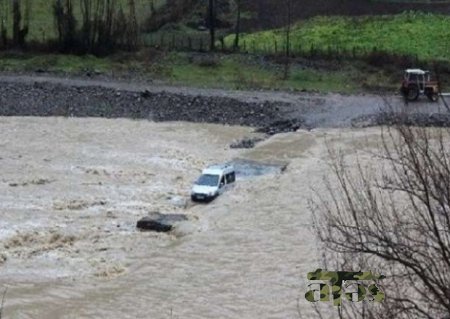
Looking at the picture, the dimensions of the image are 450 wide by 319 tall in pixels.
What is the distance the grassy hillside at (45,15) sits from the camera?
2640 inches

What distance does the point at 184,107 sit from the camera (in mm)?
47219

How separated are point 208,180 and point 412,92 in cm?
2170

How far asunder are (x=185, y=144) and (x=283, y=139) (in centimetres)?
479

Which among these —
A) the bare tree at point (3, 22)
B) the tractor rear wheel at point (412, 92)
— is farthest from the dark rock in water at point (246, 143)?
the bare tree at point (3, 22)

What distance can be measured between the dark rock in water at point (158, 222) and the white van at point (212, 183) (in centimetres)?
270

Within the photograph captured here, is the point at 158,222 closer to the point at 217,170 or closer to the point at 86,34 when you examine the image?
the point at 217,170

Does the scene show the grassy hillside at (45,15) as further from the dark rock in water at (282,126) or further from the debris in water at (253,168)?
the debris in water at (253,168)

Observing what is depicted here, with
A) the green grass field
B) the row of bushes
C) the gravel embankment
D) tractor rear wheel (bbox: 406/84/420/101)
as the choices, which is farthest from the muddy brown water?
the row of bushes

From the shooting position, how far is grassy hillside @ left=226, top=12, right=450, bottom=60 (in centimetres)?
6360

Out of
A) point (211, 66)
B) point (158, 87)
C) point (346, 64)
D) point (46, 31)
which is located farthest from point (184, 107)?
point (46, 31)

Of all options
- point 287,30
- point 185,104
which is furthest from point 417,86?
point 287,30

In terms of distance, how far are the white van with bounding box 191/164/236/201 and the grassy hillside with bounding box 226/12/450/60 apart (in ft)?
105

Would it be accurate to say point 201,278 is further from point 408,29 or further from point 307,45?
point 408,29

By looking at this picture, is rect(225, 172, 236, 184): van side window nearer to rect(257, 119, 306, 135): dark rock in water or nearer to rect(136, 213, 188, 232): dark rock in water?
rect(136, 213, 188, 232): dark rock in water
